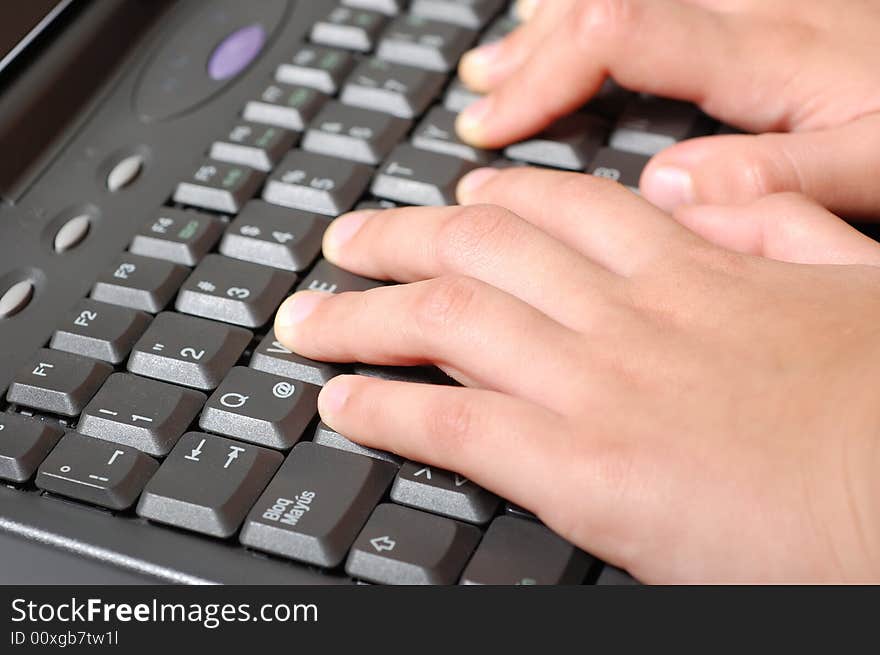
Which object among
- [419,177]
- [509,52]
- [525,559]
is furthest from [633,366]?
[509,52]

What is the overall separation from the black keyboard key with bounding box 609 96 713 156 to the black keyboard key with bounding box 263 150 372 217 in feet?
0.61

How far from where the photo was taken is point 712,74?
0.76 m

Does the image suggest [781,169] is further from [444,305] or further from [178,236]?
[178,236]

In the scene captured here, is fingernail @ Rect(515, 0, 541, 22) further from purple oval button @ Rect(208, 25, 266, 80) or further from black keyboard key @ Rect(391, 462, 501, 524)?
black keyboard key @ Rect(391, 462, 501, 524)

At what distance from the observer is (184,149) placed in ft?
2.55

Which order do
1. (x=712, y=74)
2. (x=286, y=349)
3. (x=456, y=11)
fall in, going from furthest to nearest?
(x=456, y=11), (x=712, y=74), (x=286, y=349)

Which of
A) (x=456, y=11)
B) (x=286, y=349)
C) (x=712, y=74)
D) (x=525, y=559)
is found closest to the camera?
(x=525, y=559)

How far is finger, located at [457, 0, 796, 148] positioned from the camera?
761 mm

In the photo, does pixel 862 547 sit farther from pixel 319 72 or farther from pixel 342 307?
pixel 319 72

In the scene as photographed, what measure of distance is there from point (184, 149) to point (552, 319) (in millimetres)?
317

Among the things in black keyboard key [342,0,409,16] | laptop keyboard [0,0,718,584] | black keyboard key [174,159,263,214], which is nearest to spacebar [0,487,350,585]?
laptop keyboard [0,0,718,584]

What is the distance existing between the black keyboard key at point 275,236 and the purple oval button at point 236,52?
0.16 m

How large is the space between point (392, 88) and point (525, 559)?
39cm

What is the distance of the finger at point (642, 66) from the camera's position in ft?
2.50
